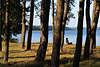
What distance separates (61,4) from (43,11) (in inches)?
183

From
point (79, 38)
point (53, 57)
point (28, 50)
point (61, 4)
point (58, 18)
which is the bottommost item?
point (28, 50)

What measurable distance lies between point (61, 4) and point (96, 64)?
14.0 feet

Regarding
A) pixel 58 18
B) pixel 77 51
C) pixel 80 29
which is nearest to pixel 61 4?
pixel 58 18

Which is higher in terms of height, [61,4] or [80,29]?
[61,4]

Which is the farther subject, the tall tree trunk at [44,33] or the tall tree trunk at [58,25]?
the tall tree trunk at [44,33]

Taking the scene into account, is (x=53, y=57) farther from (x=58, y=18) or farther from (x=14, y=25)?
(x=14, y=25)

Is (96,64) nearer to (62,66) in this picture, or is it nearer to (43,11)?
(62,66)

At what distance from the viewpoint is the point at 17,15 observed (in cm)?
2909

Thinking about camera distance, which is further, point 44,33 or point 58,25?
point 44,33

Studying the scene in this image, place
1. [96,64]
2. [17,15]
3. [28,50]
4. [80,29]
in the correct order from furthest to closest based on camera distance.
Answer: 1. [17,15]
2. [28,50]
3. [96,64]
4. [80,29]

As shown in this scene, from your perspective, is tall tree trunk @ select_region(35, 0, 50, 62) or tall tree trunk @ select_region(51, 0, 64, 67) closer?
tall tree trunk @ select_region(51, 0, 64, 67)

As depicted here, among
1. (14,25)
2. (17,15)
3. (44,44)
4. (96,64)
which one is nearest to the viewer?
(96,64)

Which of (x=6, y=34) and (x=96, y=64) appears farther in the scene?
(x=6, y=34)

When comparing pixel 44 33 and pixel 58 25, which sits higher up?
pixel 58 25
